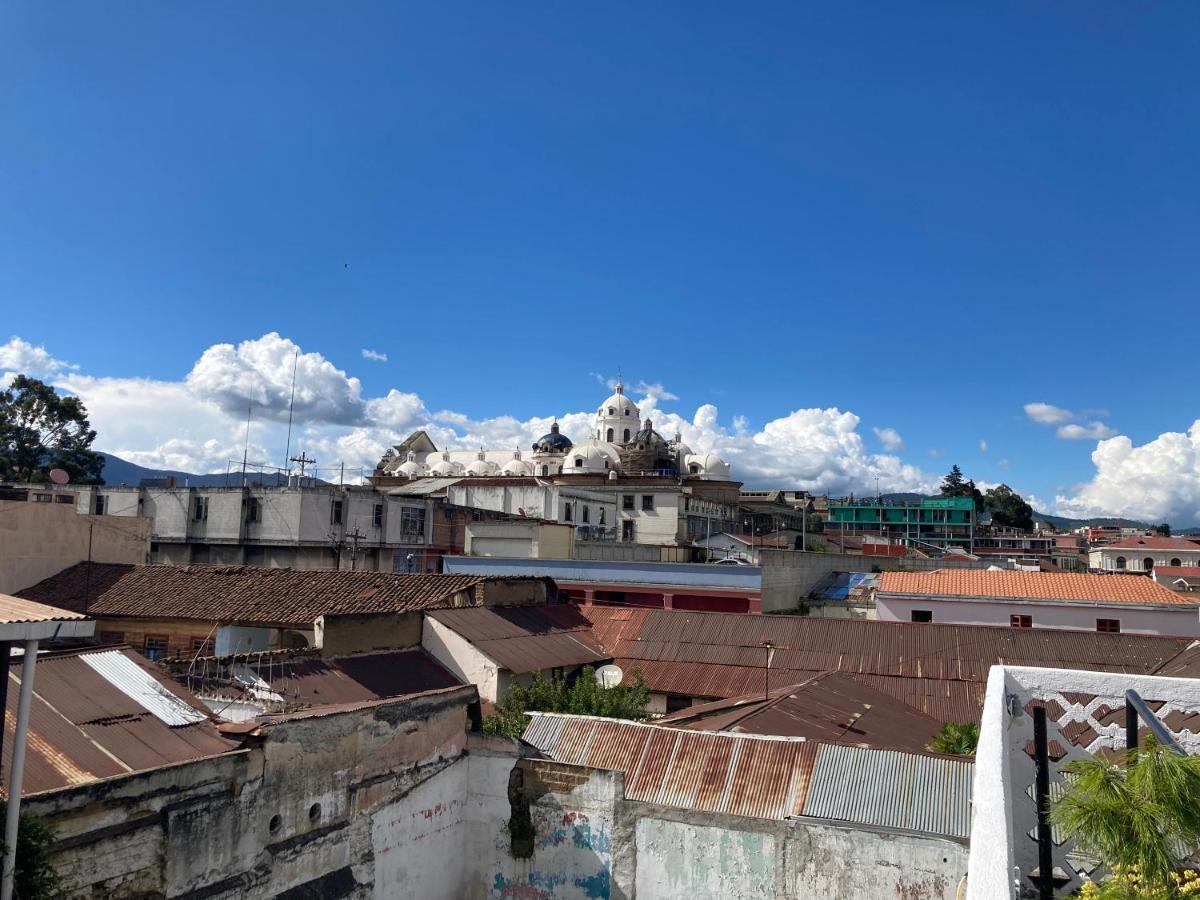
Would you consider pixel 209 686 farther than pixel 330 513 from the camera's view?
No

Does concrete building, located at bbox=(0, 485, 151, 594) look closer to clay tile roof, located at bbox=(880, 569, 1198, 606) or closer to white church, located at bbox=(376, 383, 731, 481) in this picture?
clay tile roof, located at bbox=(880, 569, 1198, 606)

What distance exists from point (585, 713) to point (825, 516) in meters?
90.5

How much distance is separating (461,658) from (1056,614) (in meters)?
21.5

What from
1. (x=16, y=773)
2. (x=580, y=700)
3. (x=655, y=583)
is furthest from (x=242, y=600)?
(x=16, y=773)

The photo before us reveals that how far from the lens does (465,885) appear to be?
1373 centimetres

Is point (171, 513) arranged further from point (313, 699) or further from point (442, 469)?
point (442, 469)

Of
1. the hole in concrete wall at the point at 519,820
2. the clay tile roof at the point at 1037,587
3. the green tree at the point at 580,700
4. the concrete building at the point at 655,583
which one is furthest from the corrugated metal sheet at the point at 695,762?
the clay tile roof at the point at 1037,587

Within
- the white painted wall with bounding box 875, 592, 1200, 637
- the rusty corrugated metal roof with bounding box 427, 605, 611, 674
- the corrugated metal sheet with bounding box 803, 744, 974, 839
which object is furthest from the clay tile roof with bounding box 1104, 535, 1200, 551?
the corrugated metal sheet with bounding box 803, 744, 974, 839

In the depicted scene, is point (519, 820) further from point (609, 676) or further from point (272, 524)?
point (272, 524)

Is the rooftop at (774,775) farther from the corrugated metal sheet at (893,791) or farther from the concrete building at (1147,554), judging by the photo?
the concrete building at (1147,554)

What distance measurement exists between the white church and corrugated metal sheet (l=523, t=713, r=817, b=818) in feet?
190

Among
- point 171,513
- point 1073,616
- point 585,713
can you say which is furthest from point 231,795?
point 171,513

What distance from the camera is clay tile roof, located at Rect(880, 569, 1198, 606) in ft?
97.0

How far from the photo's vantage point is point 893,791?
459 inches
